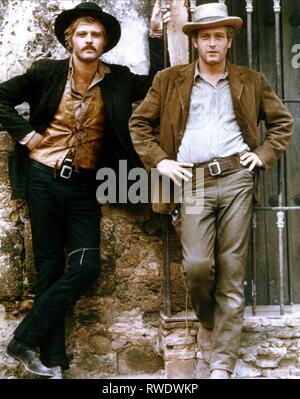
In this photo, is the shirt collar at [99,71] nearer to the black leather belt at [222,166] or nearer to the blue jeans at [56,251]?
the blue jeans at [56,251]

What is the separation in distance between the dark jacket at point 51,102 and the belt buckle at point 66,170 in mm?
213

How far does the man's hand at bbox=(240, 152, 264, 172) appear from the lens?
12.6ft

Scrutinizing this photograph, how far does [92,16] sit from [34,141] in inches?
32.4

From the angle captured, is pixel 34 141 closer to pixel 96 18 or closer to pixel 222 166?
pixel 96 18

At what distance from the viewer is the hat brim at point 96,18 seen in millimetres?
4094

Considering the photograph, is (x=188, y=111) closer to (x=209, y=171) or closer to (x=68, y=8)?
(x=209, y=171)

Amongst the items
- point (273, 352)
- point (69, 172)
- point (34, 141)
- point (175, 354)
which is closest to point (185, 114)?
point (69, 172)

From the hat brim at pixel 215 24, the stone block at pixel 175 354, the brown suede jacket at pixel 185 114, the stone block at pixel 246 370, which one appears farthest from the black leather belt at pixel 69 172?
the stone block at pixel 246 370

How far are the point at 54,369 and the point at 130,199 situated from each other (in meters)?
1.13

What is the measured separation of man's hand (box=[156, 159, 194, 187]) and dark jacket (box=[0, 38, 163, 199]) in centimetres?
41

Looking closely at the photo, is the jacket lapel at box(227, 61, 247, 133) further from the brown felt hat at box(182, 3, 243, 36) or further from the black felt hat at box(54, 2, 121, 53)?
the black felt hat at box(54, 2, 121, 53)

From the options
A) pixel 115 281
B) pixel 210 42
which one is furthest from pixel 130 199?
pixel 210 42

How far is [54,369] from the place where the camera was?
410cm

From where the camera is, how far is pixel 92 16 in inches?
162
